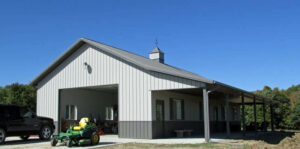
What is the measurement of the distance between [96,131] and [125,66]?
4496 millimetres

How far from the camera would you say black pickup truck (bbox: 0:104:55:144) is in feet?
45.6

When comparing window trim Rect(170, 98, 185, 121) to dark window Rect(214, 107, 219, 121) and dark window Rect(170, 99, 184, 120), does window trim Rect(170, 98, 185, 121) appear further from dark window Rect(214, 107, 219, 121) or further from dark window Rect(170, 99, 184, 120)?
dark window Rect(214, 107, 219, 121)

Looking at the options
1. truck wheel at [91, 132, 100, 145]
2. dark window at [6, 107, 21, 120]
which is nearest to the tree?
truck wheel at [91, 132, 100, 145]

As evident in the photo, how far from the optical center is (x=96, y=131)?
13648mm

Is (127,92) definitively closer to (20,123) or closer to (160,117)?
(160,117)

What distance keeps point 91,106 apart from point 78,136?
31.5 feet

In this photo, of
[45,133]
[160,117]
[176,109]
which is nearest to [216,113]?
[176,109]

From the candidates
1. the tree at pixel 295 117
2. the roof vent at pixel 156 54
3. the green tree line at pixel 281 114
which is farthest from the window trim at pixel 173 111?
the tree at pixel 295 117

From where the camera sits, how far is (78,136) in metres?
12.8

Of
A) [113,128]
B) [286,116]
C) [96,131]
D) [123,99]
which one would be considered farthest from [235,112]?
[96,131]

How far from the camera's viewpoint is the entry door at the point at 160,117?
55.7ft

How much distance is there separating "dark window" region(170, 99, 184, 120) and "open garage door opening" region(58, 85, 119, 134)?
341cm

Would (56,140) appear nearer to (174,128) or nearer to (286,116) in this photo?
(174,128)

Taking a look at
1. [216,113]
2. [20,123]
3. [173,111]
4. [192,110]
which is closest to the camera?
[20,123]
